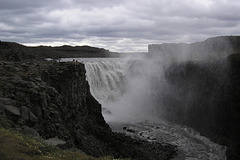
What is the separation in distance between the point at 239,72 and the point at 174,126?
57.9ft

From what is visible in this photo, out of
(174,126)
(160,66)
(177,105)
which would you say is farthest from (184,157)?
(160,66)

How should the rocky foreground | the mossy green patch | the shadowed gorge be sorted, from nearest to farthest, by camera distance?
the mossy green patch, the rocky foreground, the shadowed gorge

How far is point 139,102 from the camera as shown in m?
75.8

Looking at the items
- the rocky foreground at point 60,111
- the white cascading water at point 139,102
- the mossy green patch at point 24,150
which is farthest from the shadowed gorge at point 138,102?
the mossy green patch at point 24,150

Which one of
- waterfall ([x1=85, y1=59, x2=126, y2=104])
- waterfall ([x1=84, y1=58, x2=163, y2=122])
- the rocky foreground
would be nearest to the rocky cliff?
waterfall ([x1=84, y1=58, x2=163, y2=122])

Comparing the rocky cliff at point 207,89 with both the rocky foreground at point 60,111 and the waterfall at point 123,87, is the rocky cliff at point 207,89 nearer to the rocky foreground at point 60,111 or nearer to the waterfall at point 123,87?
the waterfall at point 123,87

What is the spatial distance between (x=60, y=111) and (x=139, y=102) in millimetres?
47223

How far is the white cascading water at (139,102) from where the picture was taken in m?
44.9

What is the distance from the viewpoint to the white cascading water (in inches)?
1767

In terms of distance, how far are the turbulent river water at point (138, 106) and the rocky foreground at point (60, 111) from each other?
4.90 m

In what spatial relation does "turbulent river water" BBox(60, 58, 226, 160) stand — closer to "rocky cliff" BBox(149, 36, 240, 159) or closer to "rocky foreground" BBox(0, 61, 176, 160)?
"rocky cliff" BBox(149, 36, 240, 159)

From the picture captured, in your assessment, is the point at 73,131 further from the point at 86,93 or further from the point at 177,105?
the point at 177,105

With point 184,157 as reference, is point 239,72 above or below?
above

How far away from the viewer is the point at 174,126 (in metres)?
56.4
